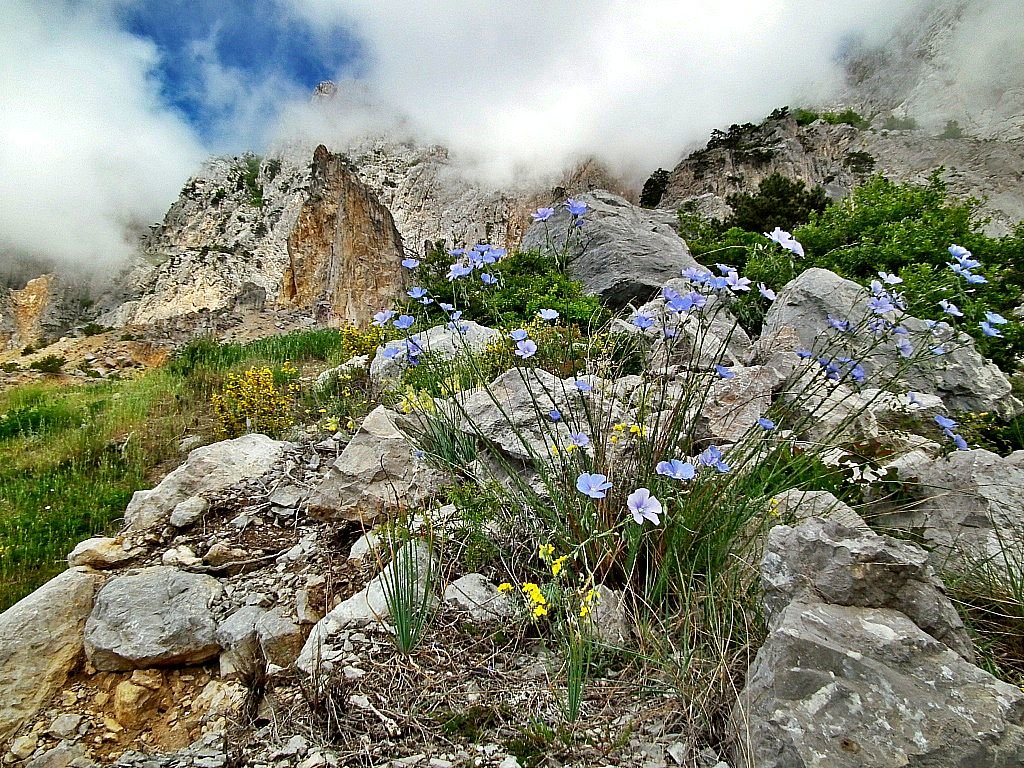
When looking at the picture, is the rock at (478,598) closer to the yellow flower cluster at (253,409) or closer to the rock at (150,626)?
the rock at (150,626)

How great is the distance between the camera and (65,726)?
2072 mm

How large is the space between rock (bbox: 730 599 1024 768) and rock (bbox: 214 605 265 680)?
1.71m

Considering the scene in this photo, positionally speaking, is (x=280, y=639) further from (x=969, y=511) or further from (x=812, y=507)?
(x=969, y=511)

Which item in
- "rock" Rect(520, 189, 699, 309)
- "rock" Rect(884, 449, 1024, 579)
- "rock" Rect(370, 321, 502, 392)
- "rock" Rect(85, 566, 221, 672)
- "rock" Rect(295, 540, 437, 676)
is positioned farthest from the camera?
"rock" Rect(520, 189, 699, 309)

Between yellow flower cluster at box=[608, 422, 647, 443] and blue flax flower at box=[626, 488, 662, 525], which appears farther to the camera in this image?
yellow flower cluster at box=[608, 422, 647, 443]

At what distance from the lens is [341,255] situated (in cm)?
2614

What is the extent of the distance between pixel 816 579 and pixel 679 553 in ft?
1.52

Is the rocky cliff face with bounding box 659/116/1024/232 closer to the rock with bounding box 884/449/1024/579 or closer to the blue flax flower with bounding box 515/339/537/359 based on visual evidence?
the rock with bounding box 884/449/1024/579

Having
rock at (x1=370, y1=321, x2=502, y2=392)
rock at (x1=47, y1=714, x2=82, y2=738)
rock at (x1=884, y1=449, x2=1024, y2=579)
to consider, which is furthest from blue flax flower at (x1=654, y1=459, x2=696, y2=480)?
rock at (x1=370, y1=321, x2=502, y2=392)

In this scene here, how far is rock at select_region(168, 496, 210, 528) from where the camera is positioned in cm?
315

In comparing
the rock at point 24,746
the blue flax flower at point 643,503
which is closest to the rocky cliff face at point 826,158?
the blue flax flower at point 643,503

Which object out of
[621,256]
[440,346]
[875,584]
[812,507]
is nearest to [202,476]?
[440,346]

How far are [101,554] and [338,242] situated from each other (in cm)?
2522

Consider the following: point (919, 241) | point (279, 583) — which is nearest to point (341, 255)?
point (919, 241)
